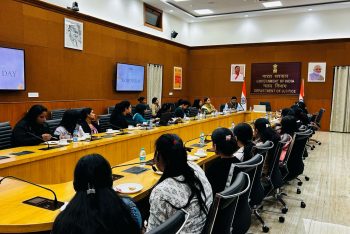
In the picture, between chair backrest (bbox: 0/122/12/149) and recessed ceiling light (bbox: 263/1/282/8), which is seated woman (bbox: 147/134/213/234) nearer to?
chair backrest (bbox: 0/122/12/149)

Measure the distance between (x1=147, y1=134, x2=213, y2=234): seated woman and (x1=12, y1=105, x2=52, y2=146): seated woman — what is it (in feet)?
8.10

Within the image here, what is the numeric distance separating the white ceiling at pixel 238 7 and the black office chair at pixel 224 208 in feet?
29.6

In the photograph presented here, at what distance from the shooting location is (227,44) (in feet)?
39.5

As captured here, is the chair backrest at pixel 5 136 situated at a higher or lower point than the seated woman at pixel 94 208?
lower

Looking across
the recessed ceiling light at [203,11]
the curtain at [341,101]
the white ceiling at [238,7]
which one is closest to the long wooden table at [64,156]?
the white ceiling at [238,7]

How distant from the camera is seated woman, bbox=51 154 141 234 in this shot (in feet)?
3.75

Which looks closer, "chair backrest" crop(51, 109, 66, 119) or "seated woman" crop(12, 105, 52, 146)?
"seated woman" crop(12, 105, 52, 146)

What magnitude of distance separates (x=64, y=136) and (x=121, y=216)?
310 centimetres

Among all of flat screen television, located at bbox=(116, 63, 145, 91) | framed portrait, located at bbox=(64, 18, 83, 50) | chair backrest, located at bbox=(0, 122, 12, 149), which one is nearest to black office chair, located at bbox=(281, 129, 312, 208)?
chair backrest, located at bbox=(0, 122, 12, 149)

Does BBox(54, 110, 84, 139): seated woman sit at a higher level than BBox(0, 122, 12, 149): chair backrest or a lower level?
higher

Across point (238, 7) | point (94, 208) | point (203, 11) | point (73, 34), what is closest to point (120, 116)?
point (73, 34)

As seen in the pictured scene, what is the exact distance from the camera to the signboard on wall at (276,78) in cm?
1105

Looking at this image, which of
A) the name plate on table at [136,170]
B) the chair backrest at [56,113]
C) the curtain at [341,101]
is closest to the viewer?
the name plate on table at [136,170]

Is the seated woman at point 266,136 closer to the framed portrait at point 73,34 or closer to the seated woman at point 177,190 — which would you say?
the seated woman at point 177,190
